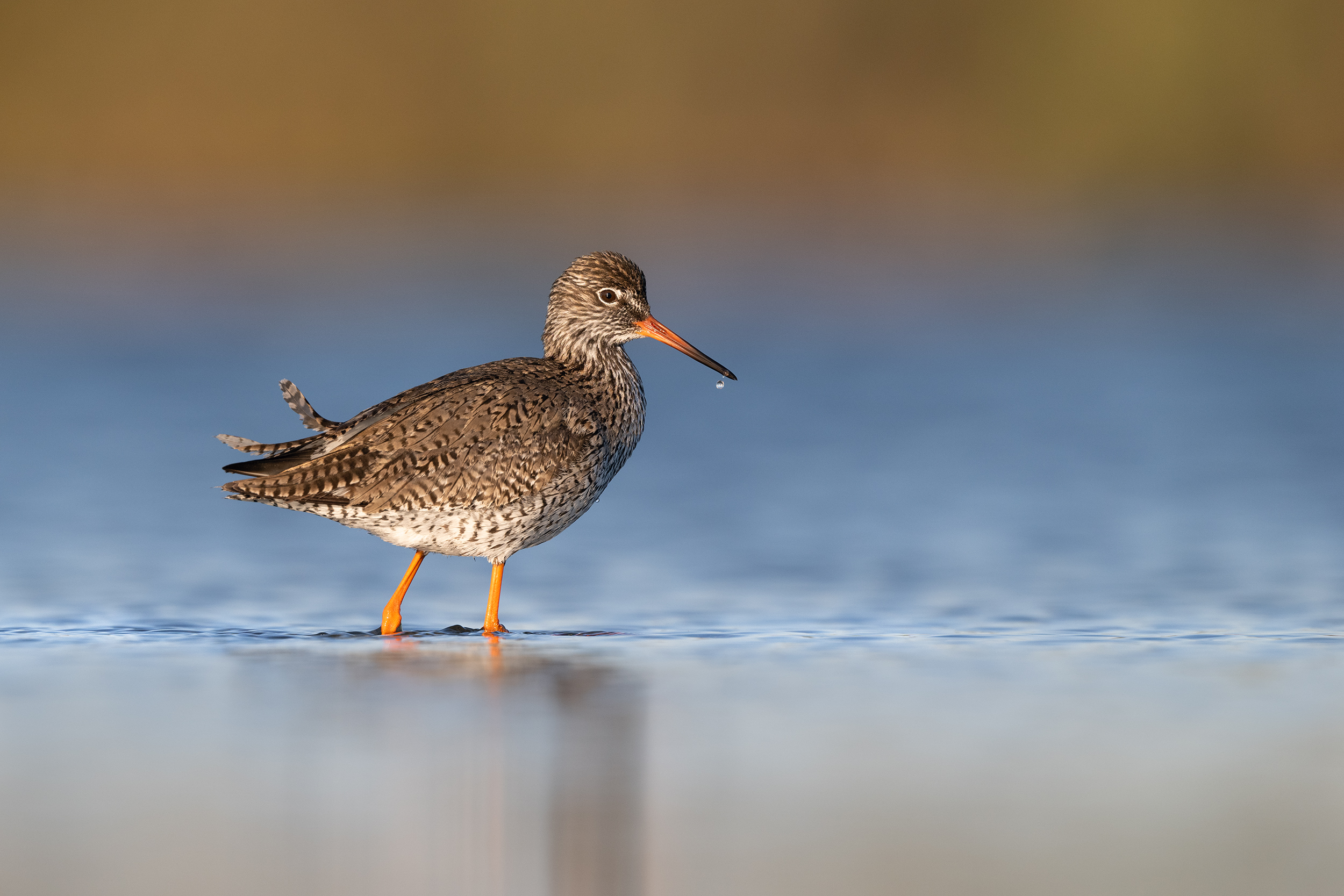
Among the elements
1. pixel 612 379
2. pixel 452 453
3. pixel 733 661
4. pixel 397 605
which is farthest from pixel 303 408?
pixel 733 661

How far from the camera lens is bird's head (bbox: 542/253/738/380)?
8.71 m

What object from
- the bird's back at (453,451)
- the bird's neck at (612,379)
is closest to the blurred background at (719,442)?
the bird's back at (453,451)

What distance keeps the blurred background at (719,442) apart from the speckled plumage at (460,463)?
468mm

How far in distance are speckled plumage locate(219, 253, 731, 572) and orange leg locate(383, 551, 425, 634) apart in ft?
0.37

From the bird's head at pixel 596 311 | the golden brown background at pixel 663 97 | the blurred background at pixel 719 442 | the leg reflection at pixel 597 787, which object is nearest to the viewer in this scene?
the leg reflection at pixel 597 787

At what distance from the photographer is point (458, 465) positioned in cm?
769

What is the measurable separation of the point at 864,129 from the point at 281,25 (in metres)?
8.18

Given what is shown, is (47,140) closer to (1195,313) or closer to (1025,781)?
(1195,313)

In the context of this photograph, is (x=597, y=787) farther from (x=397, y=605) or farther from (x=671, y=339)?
(x=671, y=339)

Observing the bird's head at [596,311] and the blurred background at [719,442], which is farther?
the bird's head at [596,311]

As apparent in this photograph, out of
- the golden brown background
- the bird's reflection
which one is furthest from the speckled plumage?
the golden brown background

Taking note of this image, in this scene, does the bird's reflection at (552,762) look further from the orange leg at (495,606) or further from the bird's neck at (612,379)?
the bird's neck at (612,379)

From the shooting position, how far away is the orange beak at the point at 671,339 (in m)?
8.79

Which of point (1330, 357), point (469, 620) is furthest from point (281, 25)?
point (469, 620)
